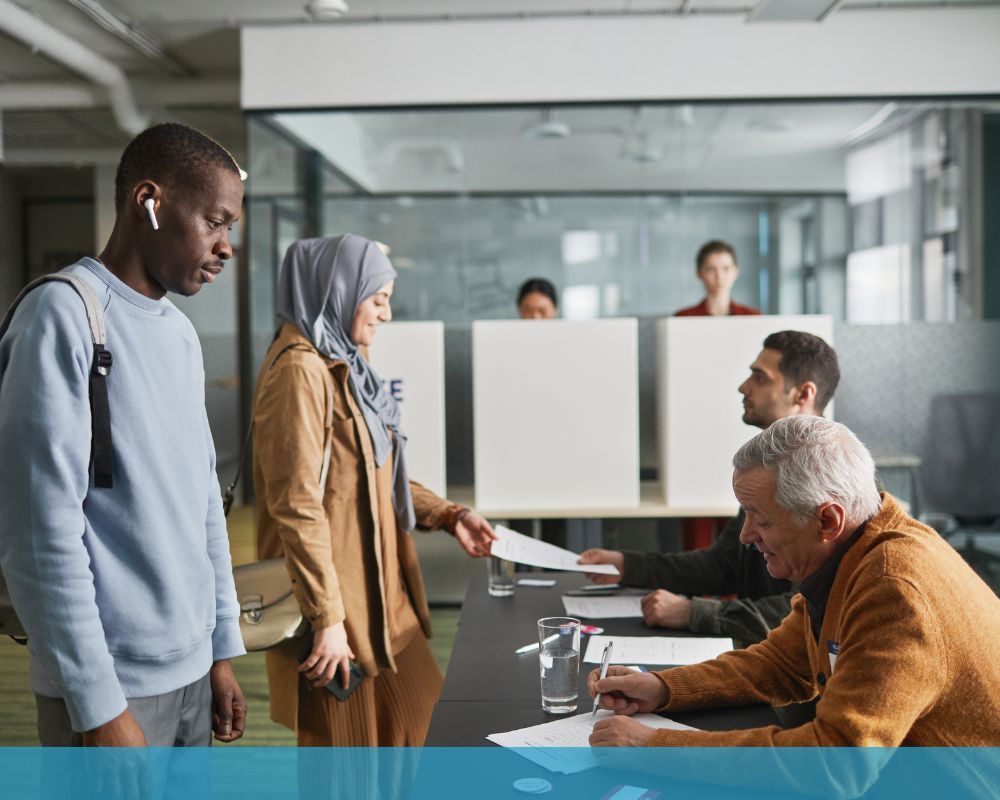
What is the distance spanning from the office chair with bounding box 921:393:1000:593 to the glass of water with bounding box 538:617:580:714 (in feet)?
13.2

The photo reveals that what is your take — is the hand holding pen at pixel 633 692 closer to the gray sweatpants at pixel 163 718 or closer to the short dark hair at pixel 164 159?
the gray sweatpants at pixel 163 718

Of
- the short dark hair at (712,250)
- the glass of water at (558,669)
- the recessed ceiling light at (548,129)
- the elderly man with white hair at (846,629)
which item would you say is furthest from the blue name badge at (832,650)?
the recessed ceiling light at (548,129)

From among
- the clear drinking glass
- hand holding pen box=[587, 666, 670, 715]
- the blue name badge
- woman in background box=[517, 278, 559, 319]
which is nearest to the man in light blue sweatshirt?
hand holding pen box=[587, 666, 670, 715]

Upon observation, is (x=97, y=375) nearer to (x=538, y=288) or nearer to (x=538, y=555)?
(x=538, y=555)

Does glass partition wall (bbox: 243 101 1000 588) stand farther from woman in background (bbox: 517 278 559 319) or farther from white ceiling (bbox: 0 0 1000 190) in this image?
woman in background (bbox: 517 278 559 319)

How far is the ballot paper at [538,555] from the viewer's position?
2.29 m

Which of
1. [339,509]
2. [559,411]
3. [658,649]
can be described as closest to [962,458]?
[559,411]

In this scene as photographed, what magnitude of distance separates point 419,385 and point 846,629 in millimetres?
2780

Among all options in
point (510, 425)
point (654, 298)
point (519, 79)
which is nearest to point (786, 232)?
point (654, 298)

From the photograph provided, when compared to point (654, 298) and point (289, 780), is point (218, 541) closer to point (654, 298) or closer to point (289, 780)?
point (289, 780)

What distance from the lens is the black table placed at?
5.07 ft

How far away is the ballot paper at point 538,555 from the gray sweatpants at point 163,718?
0.92 metres

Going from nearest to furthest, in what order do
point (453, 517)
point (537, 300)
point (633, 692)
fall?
point (633, 692) < point (453, 517) < point (537, 300)

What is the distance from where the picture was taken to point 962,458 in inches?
201
